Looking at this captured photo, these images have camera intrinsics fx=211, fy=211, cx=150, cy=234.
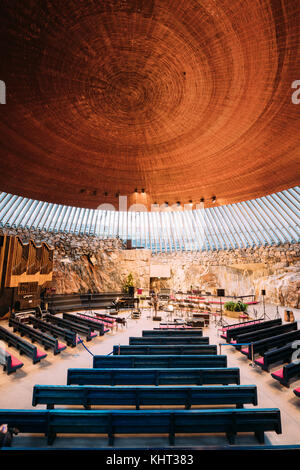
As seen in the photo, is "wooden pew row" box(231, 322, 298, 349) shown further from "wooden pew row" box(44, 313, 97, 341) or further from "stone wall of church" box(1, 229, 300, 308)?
"stone wall of church" box(1, 229, 300, 308)

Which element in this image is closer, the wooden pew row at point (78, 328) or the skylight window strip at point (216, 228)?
the wooden pew row at point (78, 328)

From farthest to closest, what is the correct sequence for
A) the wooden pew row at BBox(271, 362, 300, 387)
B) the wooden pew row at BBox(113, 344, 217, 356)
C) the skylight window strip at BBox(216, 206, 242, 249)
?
the skylight window strip at BBox(216, 206, 242, 249)
the wooden pew row at BBox(113, 344, 217, 356)
the wooden pew row at BBox(271, 362, 300, 387)

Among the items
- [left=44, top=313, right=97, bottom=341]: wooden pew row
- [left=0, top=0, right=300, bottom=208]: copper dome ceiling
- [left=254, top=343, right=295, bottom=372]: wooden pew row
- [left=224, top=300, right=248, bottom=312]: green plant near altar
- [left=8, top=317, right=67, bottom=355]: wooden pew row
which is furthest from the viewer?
[left=224, top=300, right=248, bottom=312]: green plant near altar

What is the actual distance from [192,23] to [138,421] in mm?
7149

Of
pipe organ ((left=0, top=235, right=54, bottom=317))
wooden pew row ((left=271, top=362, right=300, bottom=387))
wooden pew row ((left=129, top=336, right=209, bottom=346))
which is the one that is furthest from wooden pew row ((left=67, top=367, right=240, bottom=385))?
pipe organ ((left=0, top=235, right=54, bottom=317))

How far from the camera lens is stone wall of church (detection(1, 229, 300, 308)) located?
17.1m

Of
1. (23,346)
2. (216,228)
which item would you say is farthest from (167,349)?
(216,228)

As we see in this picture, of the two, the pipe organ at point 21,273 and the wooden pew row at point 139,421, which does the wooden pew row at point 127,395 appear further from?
the pipe organ at point 21,273

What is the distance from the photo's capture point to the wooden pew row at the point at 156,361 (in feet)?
16.9

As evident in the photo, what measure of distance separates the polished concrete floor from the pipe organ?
22.1 ft

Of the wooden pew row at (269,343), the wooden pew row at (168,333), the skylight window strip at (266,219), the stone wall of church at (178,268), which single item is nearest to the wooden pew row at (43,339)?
the wooden pew row at (168,333)

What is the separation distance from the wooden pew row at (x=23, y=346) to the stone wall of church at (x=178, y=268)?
9.88 m

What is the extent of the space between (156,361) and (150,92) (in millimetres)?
7353

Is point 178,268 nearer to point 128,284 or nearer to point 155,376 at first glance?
point 128,284
